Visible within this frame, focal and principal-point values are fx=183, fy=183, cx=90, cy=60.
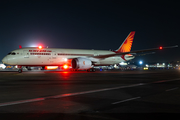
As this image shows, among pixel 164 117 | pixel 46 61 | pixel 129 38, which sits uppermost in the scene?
pixel 129 38

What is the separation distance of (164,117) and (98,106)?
97.7 inches

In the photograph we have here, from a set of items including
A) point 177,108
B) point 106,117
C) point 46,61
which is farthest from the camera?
point 46,61

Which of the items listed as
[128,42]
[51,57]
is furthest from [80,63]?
[128,42]

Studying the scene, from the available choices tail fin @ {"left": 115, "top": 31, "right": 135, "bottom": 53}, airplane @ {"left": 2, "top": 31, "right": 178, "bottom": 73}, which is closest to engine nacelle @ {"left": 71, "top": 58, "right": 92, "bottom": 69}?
airplane @ {"left": 2, "top": 31, "right": 178, "bottom": 73}

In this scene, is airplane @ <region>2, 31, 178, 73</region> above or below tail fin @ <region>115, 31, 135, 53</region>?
below

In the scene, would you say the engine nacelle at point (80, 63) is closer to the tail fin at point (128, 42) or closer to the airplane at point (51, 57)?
the airplane at point (51, 57)

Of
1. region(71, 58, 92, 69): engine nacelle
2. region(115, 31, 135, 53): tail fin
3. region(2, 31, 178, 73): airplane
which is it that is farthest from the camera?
region(115, 31, 135, 53): tail fin

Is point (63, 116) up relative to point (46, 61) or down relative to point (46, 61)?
down

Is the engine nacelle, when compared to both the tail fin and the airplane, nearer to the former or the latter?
the airplane

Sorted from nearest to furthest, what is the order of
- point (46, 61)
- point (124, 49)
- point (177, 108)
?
point (177, 108) → point (46, 61) → point (124, 49)

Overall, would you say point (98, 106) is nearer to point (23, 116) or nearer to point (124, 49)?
point (23, 116)

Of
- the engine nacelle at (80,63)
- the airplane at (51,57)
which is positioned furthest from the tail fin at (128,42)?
the engine nacelle at (80,63)

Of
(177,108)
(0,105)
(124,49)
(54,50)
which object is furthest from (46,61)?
(177,108)

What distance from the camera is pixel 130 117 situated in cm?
575
